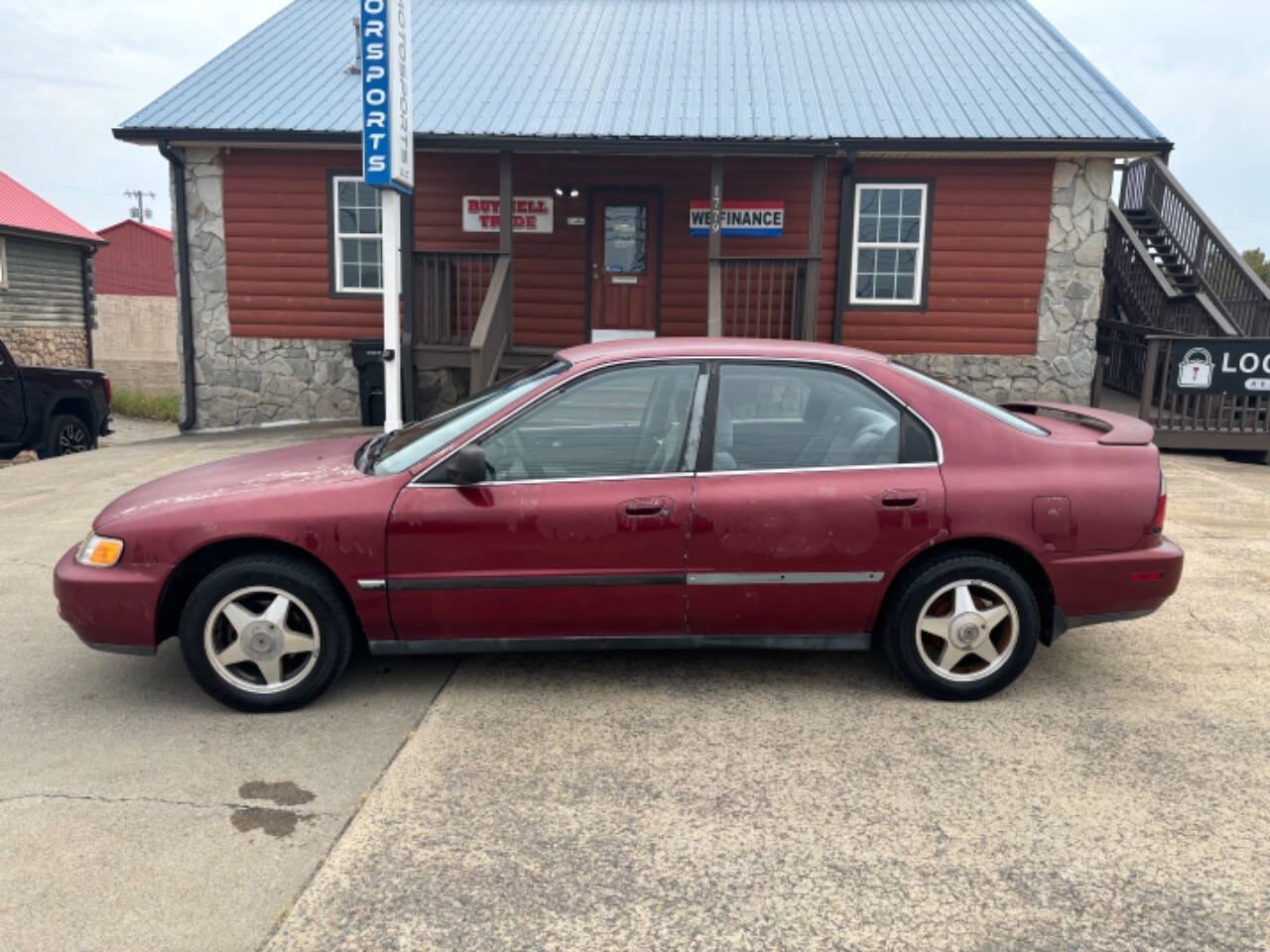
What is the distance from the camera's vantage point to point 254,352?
13.0 m

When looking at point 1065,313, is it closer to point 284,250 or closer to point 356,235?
point 356,235

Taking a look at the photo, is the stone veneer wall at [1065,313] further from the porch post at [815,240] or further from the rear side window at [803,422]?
the rear side window at [803,422]

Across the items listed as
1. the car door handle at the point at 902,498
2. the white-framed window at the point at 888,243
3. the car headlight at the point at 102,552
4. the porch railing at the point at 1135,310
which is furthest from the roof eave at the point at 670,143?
the car headlight at the point at 102,552

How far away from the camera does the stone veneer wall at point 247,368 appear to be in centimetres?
1286

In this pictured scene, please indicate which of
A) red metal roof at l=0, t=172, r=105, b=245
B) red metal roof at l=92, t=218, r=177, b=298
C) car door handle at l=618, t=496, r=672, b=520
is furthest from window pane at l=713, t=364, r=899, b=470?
red metal roof at l=92, t=218, r=177, b=298

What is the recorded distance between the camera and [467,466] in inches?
143

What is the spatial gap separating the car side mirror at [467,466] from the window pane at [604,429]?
5.3 inches

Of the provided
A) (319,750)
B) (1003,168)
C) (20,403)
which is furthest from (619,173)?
(319,750)

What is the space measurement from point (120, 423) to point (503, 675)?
20538 mm

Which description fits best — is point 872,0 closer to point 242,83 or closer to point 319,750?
point 242,83

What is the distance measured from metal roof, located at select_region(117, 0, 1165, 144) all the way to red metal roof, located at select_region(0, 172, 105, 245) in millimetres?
11481

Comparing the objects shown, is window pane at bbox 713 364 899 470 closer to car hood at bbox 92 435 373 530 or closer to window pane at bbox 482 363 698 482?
window pane at bbox 482 363 698 482

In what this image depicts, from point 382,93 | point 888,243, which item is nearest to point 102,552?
point 382,93

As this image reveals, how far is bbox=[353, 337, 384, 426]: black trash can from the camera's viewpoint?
1196 centimetres
